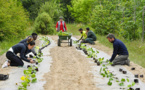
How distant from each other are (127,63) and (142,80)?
2493 millimetres

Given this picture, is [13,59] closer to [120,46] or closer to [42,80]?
[42,80]

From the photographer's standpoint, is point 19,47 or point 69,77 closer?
point 69,77

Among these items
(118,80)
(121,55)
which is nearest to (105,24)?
(121,55)

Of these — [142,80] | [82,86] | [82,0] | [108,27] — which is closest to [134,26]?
[108,27]

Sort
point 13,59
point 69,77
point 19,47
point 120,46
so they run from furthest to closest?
point 120,46 < point 13,59 < point 19,47 < point 69,77

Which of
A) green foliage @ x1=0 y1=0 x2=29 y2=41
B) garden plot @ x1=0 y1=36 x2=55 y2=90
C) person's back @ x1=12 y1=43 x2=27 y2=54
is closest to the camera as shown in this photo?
garden plot @ x1=0 y1=36 x2=55 y2=90

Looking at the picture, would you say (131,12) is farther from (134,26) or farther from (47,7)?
(47,7)

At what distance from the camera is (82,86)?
22.0 feet

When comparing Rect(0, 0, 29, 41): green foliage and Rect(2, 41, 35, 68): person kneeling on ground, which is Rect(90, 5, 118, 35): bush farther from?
Rect(2, 41, 35, 68): person kneeling on ground

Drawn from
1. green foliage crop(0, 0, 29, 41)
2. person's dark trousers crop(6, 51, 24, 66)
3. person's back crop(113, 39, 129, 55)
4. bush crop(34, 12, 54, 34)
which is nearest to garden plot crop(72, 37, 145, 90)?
person's back crop(113, 39, 129, 55)

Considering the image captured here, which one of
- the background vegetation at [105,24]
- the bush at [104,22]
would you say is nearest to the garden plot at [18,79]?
the background vegetation at [105,24]

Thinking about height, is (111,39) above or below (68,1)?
below

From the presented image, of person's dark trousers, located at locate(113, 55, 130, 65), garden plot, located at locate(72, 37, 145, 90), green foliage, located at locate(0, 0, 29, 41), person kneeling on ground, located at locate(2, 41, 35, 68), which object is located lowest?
garden plot, located at locate(72, 37, 145, 90)

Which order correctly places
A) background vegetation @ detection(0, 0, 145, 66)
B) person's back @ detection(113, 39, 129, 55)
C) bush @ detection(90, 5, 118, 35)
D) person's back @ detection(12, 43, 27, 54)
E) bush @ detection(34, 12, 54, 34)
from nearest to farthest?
person's back @ detection(12, 43, 27, 54) < person's back @ detection(113, 39, 129, 55) < background vegetation @ detection(0, 0, 145, 66) < bush @ detection(90, 5, 118, 35) < bush @ detection(34, 12, 54, 34)
